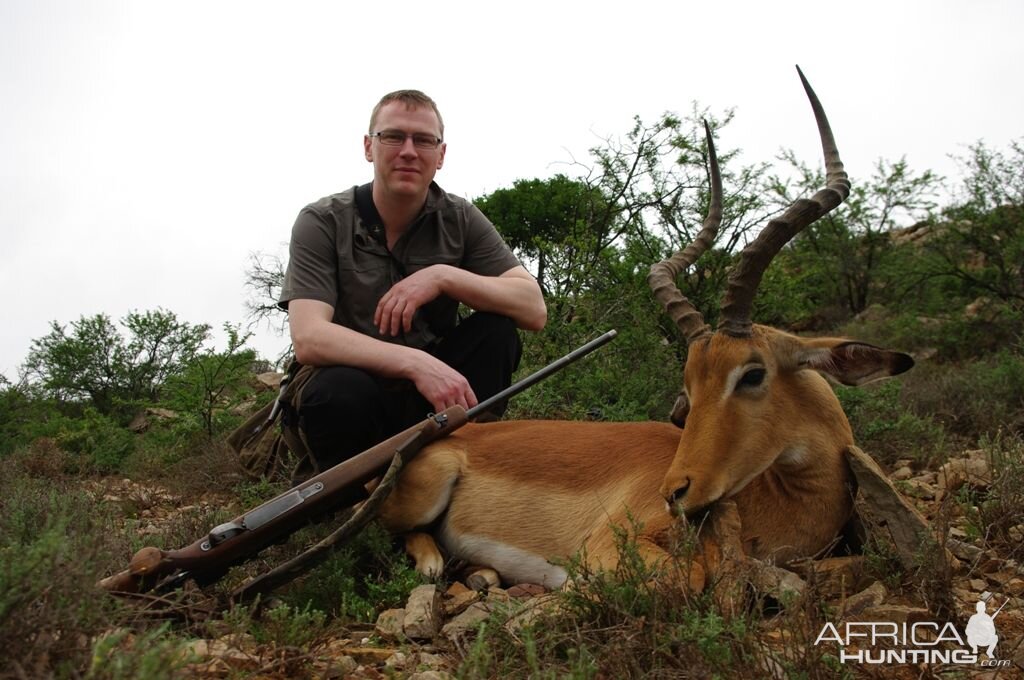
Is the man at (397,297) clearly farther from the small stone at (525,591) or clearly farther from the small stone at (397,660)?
the small stone at (397,660)

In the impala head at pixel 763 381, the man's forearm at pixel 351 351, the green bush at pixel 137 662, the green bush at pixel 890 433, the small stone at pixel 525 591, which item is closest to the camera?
the green bush at pixel 137 662

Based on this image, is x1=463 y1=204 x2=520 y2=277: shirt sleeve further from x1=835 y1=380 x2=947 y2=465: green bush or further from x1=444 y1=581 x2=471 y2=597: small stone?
x1=835 y1=380 x2=947 y2=465: green bush

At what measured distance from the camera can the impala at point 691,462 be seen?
3398 mm

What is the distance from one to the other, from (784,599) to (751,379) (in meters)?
1.21

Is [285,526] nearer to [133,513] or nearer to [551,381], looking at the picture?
[133,513]

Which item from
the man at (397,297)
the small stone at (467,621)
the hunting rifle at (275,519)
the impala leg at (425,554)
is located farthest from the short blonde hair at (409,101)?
the small stone at (467,621)

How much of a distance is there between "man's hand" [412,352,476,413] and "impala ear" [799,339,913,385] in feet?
5.34

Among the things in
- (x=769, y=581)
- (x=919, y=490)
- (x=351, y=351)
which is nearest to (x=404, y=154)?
(x=351, y=351)

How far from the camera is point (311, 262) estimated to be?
14.7 ft

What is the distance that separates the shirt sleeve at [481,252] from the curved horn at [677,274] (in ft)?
3.61

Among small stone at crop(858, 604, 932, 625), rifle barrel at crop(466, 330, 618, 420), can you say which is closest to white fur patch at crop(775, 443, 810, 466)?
small stone at crop(858, 604, 932, 625)

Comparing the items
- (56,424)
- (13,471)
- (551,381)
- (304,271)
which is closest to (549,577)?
(304,271)

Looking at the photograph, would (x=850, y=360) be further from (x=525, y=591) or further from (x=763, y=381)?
(x=525, y=591)

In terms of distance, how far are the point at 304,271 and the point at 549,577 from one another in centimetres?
208
